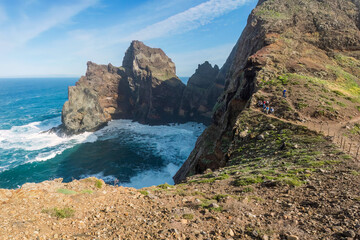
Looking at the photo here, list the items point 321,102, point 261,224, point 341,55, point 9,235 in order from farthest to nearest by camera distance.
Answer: point 341,55 → point 321,102 → point 261,224 → point 9,235

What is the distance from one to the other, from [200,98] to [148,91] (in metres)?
28.1

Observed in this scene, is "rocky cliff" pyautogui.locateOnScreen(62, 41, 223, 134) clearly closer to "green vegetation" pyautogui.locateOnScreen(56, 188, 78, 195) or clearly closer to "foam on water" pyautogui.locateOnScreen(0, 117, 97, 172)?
"foam on water" pyautogui.locateOnScreen(0, 117, 97, 172)

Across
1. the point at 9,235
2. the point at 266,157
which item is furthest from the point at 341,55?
the point at 9,235

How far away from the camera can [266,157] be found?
17.6 meters

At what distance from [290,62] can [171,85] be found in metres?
72.9

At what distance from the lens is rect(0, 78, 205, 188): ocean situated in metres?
51.2

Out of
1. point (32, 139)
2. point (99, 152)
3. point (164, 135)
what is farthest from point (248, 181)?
point (32, 139)

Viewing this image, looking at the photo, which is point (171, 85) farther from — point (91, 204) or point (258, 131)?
point (91, 204)

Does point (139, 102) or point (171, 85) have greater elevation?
point (171, 85)

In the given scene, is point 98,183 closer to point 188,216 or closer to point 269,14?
point 188,216

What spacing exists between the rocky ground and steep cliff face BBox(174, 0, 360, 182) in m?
9.78

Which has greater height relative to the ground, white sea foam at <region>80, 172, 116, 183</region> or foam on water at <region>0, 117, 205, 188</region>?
foam on water at <region>0, 117, 205, 188</region>

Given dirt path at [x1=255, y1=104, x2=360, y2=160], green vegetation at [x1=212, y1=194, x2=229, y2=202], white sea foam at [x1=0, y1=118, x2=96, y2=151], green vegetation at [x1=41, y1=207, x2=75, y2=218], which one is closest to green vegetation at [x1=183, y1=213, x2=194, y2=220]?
green vegetation at [x1=212, y1=194, x2=229, y2=202]

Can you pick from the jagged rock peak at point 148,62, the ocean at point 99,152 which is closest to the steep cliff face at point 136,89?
the jagged rock peak at point 148,62
